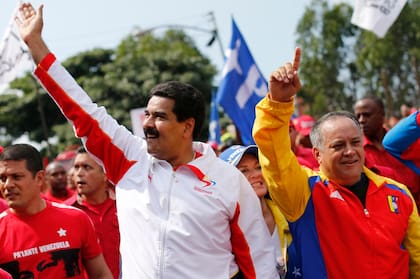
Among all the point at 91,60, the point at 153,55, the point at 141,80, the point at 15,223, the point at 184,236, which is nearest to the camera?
the point at 184,236

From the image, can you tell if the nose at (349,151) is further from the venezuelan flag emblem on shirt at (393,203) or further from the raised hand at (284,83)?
the raised hand at (284,83)

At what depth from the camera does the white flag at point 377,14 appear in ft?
28.5

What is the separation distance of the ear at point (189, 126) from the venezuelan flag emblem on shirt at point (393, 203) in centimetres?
121

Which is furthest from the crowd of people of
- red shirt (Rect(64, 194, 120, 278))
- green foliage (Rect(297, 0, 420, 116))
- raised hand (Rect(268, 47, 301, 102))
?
green foliage (Rect(297, 0, 420, 116))

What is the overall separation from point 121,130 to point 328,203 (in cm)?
Result: 124

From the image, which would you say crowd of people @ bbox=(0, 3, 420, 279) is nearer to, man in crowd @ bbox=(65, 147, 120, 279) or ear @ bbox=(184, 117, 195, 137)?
ear @ bbox=(184, 117, 195, 137)

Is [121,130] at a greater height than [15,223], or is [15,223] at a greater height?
[121,130]

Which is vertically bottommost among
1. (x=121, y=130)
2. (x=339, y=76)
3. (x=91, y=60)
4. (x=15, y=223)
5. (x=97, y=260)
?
(x=339, y=76)

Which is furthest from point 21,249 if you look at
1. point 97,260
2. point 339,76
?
point 339,76

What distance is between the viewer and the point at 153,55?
34469 mm

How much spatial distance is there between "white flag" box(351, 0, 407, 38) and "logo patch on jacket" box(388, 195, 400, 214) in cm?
496

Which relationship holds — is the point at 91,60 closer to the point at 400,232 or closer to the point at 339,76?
the point at 339,76

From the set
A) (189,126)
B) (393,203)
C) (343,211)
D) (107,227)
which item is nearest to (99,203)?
(107,227)

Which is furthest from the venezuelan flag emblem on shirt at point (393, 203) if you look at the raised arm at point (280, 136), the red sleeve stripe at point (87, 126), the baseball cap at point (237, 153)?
the red sleeve stripe at point (87, 126)
